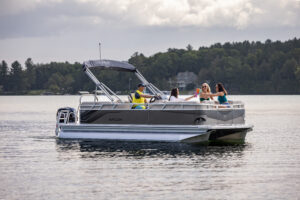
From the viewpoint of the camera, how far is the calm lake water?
13.5 m

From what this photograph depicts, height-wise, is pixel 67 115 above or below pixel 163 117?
above

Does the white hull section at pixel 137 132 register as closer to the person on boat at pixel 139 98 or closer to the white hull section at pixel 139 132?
the white hull section at pixel 139 132

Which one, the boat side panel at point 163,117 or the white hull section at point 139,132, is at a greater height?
the boat side panel at point 163,117

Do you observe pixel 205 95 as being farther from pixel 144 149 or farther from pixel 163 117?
pixel 144 149

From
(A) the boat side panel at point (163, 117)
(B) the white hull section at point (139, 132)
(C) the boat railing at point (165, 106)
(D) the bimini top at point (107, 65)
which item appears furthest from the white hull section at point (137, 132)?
(D) the bimini top at point (107, 65)

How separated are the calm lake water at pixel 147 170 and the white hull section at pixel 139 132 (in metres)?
0.36

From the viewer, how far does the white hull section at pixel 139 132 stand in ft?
71.4

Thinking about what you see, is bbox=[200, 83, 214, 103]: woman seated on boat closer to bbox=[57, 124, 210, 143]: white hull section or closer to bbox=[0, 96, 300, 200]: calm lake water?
bbox=[57, 124, 210, 143]: white hull section

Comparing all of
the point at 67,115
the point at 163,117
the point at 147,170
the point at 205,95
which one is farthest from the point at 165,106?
the point at 147,170

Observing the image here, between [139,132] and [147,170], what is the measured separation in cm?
655

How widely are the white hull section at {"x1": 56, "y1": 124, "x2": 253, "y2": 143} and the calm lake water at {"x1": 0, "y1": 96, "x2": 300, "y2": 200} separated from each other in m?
0.36

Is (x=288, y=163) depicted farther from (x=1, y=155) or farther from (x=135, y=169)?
(x=1, y=155)

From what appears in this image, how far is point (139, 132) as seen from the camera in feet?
75.1

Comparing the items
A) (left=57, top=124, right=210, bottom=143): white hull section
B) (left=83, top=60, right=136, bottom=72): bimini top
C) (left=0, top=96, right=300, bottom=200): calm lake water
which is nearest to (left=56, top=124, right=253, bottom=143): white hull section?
(left=57, top=124, right=210, bottom=143): white hull section
